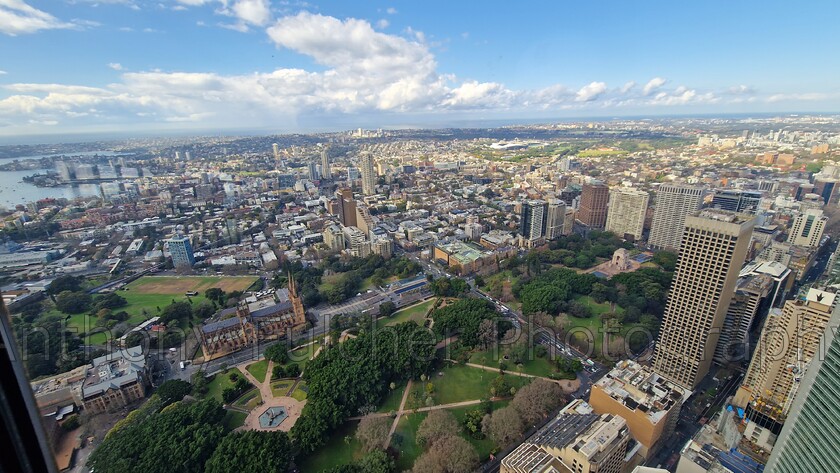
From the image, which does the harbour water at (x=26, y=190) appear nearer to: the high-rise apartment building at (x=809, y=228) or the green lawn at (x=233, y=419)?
the green lawn at (x=233, y=419)

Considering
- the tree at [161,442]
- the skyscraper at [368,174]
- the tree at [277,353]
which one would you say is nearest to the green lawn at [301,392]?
the tree at [277,353]

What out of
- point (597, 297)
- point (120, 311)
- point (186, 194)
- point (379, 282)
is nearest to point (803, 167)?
point (597, 297)

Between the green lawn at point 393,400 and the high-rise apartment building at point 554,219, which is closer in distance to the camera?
the green lawn at point 393,400

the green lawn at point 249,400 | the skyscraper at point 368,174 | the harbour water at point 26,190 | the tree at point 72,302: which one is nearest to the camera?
the green lawn at point 249,400

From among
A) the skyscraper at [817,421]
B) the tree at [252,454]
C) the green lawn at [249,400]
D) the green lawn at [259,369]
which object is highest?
the skyscraper at [817,421]

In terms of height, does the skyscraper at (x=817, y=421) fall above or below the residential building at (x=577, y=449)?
above

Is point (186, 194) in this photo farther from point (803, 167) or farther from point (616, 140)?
point (616, 140)

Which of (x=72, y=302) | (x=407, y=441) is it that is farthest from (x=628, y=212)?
(x=72, y=302)
